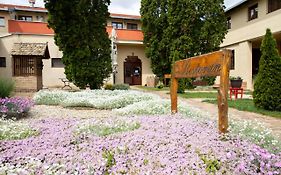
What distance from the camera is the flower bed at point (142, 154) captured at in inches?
84.9

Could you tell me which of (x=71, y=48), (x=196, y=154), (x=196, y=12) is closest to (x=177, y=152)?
(x=196, y=154)

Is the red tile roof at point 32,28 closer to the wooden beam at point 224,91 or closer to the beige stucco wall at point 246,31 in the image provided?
the beige stucco wall at point 246,31

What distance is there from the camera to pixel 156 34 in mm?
20328

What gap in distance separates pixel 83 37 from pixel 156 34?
957 cm

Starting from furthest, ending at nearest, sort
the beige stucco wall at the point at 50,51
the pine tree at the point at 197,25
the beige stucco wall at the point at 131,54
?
the beige stucco wall at the point at 131,54, the beige stucco wall at the point at 50,51, the pine tree at the point at 197,25

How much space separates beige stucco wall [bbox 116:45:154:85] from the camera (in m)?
21.9

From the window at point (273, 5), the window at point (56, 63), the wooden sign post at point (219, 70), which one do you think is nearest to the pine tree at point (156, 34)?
the window at point (56, 63)

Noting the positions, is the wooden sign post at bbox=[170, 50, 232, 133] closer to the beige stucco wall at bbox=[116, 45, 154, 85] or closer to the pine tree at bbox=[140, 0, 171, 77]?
the pine tree at bbox=[140, 0, 171, 77]

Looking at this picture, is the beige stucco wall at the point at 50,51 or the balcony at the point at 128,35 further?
the balcony at the point at 128,35

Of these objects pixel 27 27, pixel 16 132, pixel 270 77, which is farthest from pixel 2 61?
pixel 270 77

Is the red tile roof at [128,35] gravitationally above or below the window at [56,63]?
above

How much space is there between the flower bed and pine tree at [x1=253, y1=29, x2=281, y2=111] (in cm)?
578

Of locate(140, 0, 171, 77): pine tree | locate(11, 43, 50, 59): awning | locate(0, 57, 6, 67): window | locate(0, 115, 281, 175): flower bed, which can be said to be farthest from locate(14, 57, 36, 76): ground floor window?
locate(0, 115, 281, 175): flower bed

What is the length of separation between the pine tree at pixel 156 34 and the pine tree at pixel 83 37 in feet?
25.3
